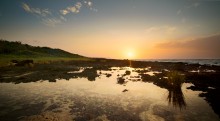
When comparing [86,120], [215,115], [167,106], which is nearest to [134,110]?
[167,106]

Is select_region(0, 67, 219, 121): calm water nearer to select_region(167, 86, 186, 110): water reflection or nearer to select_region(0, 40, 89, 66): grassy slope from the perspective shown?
select_region(167, 86, 186, 110): water reflection

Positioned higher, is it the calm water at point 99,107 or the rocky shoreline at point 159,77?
the rocky shoreline at point 159,77

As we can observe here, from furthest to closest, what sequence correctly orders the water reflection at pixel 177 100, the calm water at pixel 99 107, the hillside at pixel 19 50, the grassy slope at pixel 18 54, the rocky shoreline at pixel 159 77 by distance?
1. the hillside at pixel 19 50
2. the grassy slope at pixel 18 54
3. the rocky shoreline at pixel 159 77
4. the water reflection at pixel 177 100
5. the calm water at pixel 99 107

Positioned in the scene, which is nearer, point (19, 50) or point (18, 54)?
point (18, 54)

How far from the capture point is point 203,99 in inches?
607

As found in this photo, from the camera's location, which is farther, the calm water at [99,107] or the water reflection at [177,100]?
the water reflection at [177,100]

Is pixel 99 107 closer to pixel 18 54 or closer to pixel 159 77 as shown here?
pixel 159 77

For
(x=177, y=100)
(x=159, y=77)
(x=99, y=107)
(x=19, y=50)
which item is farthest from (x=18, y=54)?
(x=177, y=100)

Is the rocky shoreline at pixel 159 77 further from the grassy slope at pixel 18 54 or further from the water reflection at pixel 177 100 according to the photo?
the grassy slope at pixel 18 54

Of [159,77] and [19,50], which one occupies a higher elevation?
[19,50]

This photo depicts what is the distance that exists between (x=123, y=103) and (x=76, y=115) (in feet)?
14.4

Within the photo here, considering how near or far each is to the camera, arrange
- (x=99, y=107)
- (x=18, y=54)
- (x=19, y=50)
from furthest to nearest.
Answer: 1. (x=19, y=50)
2. (x=18, y=54)
3. (x=99, y=107)

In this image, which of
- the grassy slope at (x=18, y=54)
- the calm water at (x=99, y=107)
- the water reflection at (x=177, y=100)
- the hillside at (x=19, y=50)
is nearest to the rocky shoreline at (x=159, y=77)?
the water reflection at (x=177, y=100)

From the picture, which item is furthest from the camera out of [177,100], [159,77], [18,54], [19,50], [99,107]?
[19,50]
